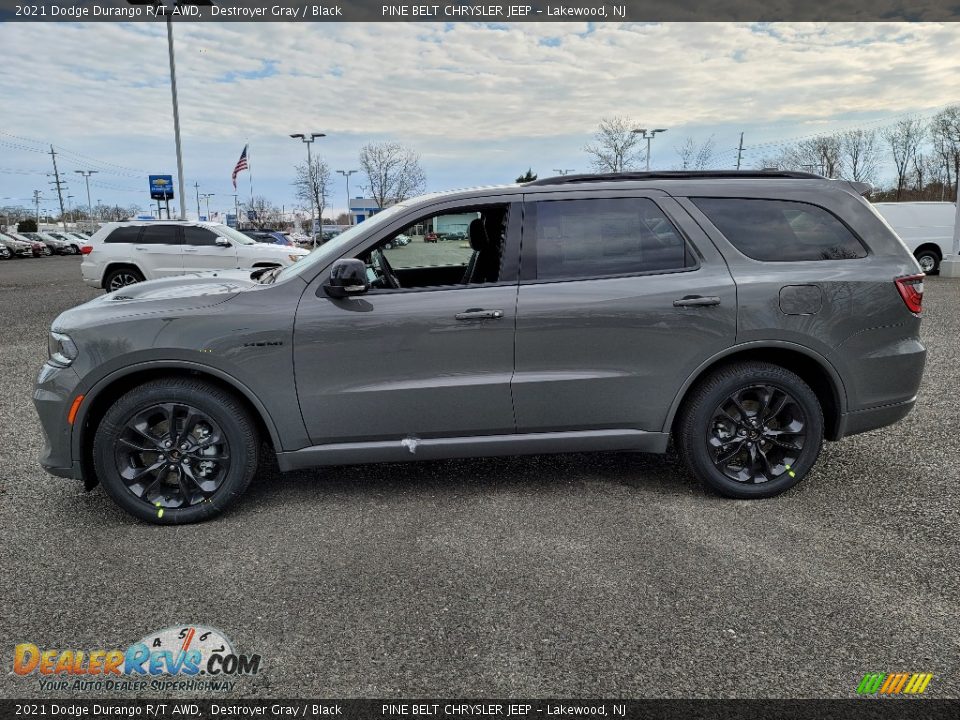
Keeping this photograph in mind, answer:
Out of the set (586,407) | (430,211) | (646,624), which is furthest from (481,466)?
(646,624)

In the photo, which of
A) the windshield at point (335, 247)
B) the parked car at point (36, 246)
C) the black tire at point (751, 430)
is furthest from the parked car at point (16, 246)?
the black tire at point (751, 430)

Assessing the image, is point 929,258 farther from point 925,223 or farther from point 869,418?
point 869,418

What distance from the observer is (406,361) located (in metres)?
3.74

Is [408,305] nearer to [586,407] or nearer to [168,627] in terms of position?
[586,407]

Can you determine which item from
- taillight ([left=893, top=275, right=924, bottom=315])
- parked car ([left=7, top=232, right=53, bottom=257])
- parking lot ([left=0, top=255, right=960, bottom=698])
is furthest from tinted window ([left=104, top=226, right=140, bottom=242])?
parked car ([left=7, top=232, right=53, bottom=257])

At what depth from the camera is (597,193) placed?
13.0 feet

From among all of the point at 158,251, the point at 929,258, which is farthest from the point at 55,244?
the point at 929,258

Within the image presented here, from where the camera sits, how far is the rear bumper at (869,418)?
4.03 m

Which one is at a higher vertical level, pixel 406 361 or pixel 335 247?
pixel 335 247

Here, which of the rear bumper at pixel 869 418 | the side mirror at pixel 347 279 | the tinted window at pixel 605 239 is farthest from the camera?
the rear bumper at pixel 869 418

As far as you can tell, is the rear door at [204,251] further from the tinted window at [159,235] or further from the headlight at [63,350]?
the headlight at [63,350]

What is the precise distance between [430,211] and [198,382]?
160 cm

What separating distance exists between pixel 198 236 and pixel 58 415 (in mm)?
11964

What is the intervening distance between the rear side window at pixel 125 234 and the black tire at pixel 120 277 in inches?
24.5
